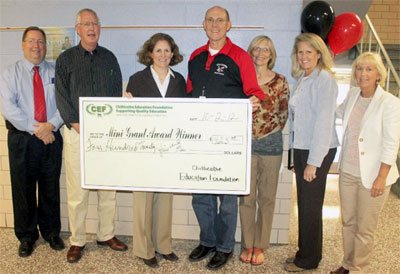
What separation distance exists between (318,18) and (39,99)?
8.02 ft

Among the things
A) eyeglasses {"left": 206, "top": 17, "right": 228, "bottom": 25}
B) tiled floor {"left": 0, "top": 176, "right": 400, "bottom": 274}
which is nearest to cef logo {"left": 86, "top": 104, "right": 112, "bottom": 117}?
eyeglasses {"left": 206, "top": 17, "right": 228, "bottom": 25}

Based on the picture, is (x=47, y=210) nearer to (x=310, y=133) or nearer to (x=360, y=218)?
(x=310, y=133)

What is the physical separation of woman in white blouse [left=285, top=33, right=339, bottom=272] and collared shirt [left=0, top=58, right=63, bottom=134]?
203cm

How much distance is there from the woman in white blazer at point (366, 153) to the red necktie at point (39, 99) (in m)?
2.47

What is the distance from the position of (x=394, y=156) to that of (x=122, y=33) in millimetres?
2517

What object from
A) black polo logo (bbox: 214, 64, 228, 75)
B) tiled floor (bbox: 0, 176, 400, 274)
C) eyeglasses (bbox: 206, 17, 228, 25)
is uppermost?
eyeglasses (bbox: 206, 17, 228, 25)

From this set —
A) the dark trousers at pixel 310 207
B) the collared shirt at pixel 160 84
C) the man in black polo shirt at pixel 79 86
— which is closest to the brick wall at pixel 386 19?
the dark trousers at pixel 310 207

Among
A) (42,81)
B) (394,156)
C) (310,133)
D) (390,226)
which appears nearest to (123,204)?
(42,81)

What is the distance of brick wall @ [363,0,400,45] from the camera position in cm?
749

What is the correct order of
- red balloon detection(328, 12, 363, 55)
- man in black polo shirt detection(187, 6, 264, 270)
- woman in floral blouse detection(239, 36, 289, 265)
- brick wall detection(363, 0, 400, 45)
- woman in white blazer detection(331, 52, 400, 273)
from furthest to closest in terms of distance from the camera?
brick wall detection(363, 0, 400, 45), red balloon detection(328, 12, 363, 55), woman in floral blouse detection(239, 36, 289, 265), man in black polo shirt detection(187, 6, 264, 270), woman in white blazer detection(331, 52, 400, 273)

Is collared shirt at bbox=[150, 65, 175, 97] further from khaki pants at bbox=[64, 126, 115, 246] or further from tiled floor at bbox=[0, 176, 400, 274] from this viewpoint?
tiled floor at bbox=[0, 176, 400, 274]

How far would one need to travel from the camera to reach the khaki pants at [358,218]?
7.88 ft
